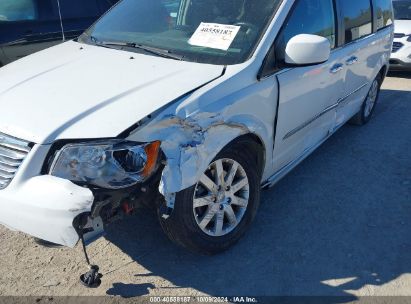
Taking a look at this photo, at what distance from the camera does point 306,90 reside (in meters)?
3.26

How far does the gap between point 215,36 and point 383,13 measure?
3057 mm

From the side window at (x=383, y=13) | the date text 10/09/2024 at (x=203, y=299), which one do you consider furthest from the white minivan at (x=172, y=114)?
the side window at (x=383, y=13)

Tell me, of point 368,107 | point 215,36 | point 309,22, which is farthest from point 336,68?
point 368,107

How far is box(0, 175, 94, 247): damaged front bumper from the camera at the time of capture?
2.10 meters

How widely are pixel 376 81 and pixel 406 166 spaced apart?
1.54 meters

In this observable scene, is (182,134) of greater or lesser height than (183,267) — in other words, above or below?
Answer: above

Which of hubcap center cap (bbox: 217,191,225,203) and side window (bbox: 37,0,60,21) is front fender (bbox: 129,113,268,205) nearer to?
hubcap center cap (bbox: 217,191,225,203)

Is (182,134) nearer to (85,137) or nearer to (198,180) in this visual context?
(198,180)

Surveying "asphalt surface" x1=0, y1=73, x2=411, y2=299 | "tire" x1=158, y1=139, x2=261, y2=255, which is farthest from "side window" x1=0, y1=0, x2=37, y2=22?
"tire" x1=158, y1=139, x2=261, y2=255

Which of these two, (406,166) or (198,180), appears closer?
(198,180)

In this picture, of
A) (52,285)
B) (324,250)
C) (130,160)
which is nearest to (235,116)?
(130,160)

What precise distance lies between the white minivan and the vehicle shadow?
23cm

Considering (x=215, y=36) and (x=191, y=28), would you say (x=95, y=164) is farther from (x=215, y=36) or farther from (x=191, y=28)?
(x=191, y=28)

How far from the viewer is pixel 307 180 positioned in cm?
395
